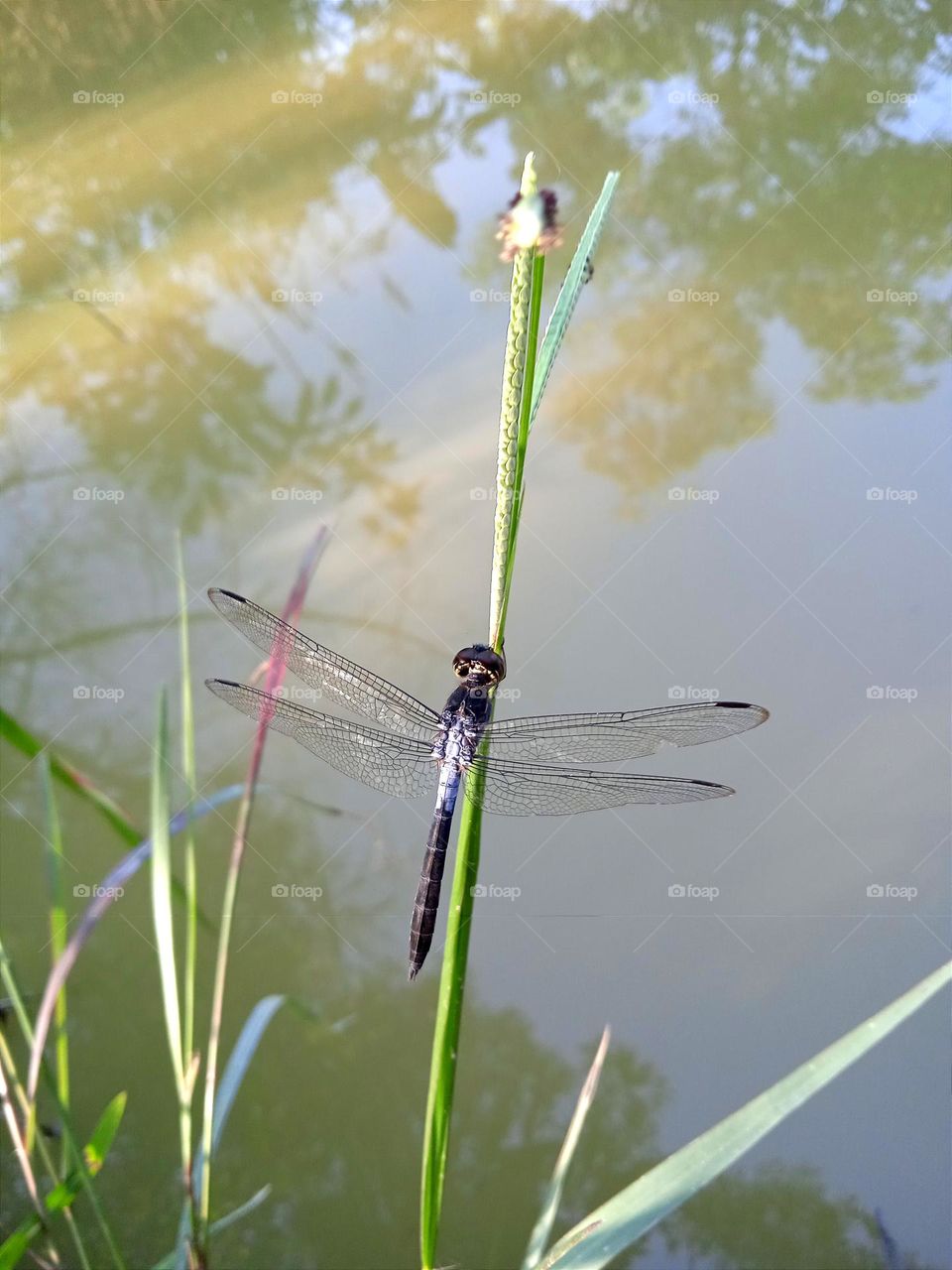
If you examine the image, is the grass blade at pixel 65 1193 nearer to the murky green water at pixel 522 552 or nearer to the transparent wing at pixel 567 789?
the transparent wing at pixel 567 789

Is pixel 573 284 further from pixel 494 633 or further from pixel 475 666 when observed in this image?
pixel 475 666

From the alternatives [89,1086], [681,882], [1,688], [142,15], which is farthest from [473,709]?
[142,15]

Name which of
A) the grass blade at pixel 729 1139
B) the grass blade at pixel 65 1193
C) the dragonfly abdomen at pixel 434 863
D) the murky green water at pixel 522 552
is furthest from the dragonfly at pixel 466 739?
the murky green water at pixel 522 552

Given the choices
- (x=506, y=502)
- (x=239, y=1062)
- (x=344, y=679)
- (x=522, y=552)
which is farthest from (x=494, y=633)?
(x=522, y=552)

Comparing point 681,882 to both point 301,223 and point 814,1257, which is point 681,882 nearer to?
point 814,1257

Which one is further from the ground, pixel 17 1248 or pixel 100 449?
pixel 100 449

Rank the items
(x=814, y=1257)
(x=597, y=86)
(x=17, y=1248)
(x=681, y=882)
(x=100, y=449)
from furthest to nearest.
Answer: (x=597, y=86) < (x=100, y=449) < (x=681, y=882) < (x=814, y=1257) < (x=17, y=1248)
